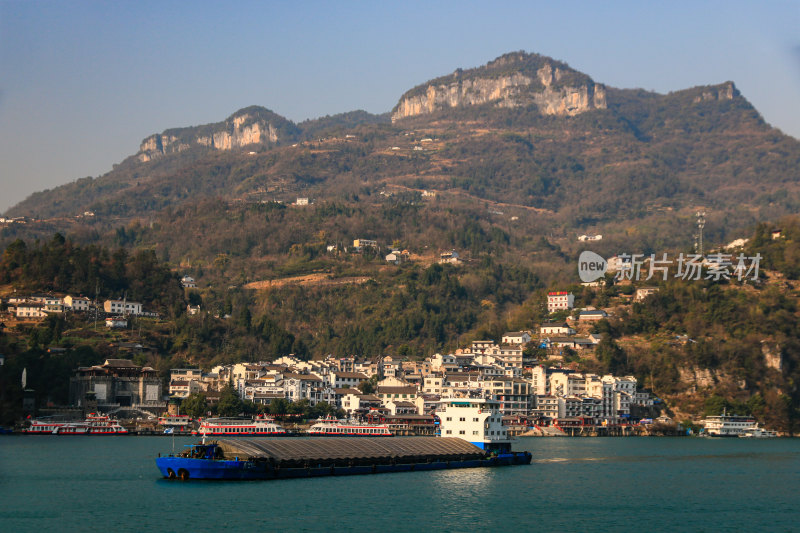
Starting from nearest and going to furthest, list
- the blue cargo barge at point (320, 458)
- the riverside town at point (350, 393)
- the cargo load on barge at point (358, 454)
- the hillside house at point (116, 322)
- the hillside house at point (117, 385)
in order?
the blue cargo barge at point (320, 458) < the cargo load on barge at point (358, 454) < the riverside town at point (350, 393) < the hillside house at point (117, 385) < the hillside house at point (116, 322)

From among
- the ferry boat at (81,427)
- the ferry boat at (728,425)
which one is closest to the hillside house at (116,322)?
the ferry boat at (81,427)

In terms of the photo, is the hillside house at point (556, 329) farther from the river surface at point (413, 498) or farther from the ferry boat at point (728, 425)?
the river surface at point (413, 498)

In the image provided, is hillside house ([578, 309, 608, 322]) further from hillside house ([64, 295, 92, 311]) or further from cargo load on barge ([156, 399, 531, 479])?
cargo load on barge ([156, 399, 531, 479])

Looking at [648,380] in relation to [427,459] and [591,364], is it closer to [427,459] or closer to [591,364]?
[591,364]

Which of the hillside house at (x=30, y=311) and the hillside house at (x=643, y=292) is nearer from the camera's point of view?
the hillside house at (x=30, y=311)

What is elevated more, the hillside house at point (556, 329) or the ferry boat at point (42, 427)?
the hillside house at point (556, 329)

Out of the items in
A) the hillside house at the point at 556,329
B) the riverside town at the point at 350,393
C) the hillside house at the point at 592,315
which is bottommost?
the riverside town at the point at 350,393

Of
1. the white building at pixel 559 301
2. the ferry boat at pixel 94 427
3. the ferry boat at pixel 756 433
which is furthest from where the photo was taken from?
the white building at pixel 559 301

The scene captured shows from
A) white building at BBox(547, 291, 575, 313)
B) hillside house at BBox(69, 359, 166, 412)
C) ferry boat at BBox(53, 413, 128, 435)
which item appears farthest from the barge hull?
white building at BBox(547, 291, 575, 313)
